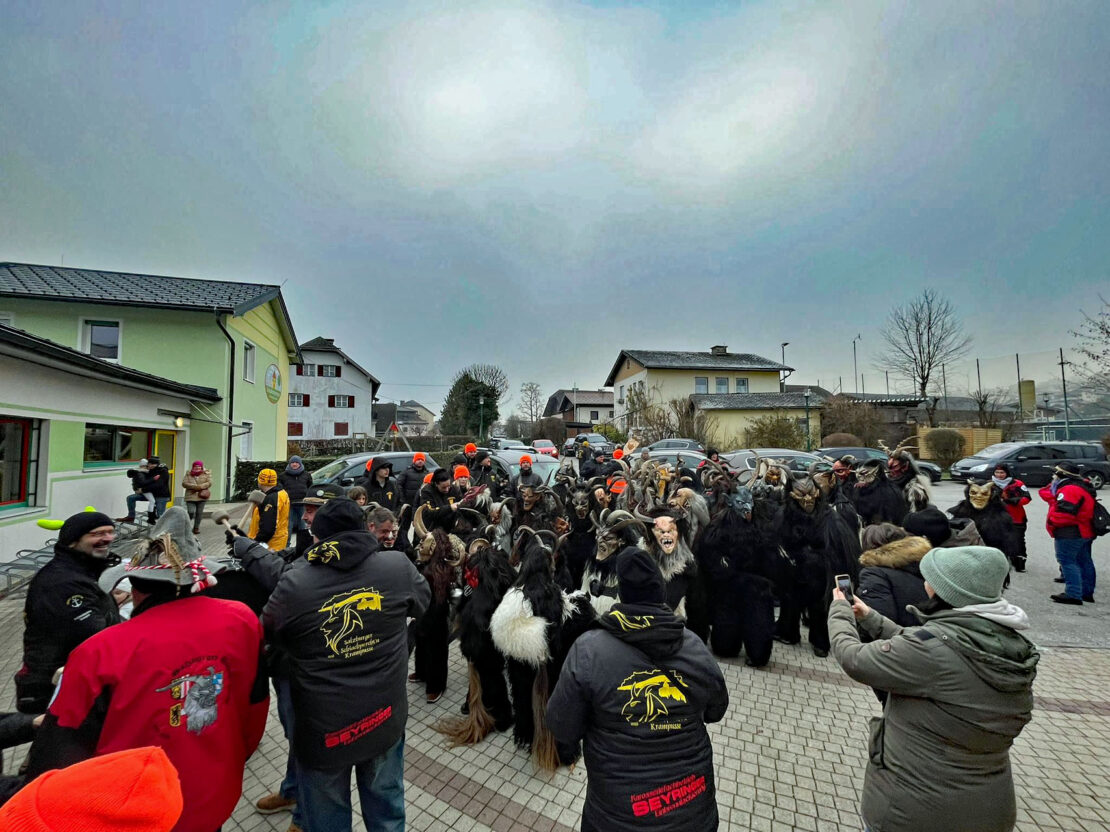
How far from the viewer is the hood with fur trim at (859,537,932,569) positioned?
9.80 ft

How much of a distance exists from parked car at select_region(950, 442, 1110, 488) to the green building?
2631 centimetres

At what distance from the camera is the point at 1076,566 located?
640 centimetres

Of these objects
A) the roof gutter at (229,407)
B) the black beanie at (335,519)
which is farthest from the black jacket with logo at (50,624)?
the roof gutter at (229,407)

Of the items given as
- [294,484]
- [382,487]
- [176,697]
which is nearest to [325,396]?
[294,484]

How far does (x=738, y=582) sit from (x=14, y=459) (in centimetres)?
1140

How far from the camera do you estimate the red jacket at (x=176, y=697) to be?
1.67m

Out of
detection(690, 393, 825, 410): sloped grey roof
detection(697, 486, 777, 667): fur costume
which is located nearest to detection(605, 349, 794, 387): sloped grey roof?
detection(690, 393, 825, 410): sloped grey roof

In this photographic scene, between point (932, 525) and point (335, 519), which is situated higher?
point (335, 519)

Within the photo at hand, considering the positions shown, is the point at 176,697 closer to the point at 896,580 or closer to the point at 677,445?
the point at 896,580

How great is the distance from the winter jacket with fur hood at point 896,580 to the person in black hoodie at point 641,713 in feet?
5.47

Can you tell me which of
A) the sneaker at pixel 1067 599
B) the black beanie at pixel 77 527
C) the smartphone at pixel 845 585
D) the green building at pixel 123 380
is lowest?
the sneaker at pixel 1067 599

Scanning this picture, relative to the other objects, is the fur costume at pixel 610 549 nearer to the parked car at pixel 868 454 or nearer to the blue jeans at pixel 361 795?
the blue jeans at pixel 361 795

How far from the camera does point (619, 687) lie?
6.14 feet

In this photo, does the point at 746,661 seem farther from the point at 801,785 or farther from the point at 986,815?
the point at 986,815
